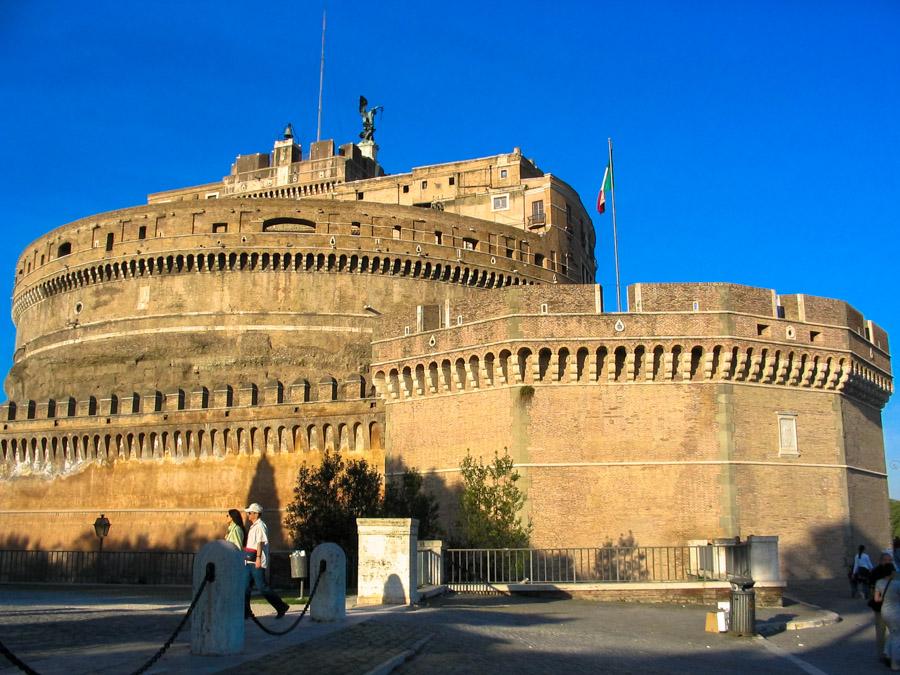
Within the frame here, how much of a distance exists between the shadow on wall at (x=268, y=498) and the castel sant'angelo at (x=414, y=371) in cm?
12

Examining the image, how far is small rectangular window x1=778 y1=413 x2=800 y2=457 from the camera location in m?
24.6

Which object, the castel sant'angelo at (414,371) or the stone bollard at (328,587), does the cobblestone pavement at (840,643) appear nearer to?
the castel sant'angelo at (414,371)

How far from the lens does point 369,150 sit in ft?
216

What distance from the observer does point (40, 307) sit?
51.9 m

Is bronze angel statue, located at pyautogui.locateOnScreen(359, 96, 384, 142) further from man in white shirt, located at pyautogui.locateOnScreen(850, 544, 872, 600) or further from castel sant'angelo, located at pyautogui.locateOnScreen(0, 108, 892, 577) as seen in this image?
man in white shirt, located at pyautogui.locateOnScreen(850, 544, 872, 600)

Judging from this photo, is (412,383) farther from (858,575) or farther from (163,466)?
(163,466)

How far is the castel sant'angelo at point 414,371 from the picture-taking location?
23797 mm

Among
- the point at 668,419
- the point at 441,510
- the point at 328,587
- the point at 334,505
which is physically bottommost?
the point at 328,587

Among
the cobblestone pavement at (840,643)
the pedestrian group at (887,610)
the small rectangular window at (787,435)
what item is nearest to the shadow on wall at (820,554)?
the cobblestone pavement at (840,643)

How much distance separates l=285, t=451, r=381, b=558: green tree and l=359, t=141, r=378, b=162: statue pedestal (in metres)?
40.4

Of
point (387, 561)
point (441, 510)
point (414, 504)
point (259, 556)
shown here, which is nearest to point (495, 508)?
point (441, 510)

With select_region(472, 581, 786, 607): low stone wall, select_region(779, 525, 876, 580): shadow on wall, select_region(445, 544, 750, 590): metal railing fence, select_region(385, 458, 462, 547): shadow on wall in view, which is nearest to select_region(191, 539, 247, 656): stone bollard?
select_region(472, 581, 786, 607): low stone wall

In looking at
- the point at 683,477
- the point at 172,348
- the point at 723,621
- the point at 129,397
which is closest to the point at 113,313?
the point at 172,348

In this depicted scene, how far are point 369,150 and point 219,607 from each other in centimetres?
5810
